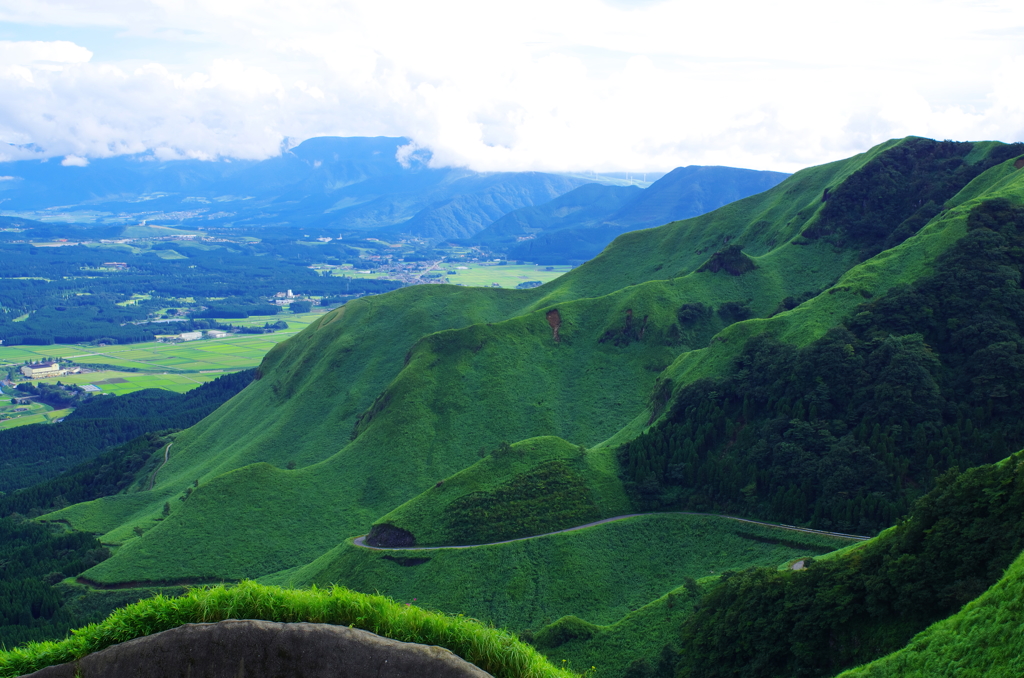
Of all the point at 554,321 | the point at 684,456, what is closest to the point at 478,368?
the point at 554,321

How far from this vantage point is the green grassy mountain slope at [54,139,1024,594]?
343 ft

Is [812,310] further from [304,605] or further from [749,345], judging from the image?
[304,605]

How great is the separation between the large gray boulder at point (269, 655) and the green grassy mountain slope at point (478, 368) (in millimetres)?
80210

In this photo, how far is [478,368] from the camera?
132 metres

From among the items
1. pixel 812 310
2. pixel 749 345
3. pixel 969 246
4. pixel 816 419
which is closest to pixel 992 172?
pixel 969 246

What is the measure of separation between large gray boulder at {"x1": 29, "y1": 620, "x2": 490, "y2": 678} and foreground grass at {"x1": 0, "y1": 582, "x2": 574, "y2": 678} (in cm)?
92

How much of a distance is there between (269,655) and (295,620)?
1573 mm

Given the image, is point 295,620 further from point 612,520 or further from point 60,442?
point 60,442

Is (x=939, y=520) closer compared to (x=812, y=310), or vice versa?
(x=939, y=520)

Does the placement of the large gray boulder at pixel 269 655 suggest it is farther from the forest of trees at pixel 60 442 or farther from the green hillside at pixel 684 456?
the forest of trees at pixel 60 442

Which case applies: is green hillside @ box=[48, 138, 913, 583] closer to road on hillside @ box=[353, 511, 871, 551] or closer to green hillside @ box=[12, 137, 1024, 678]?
green hillside @ box=[12, 137, 1024, 678]

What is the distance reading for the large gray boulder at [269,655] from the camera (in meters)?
19.6

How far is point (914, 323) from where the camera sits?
95312 mm

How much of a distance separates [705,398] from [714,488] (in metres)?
14.7
